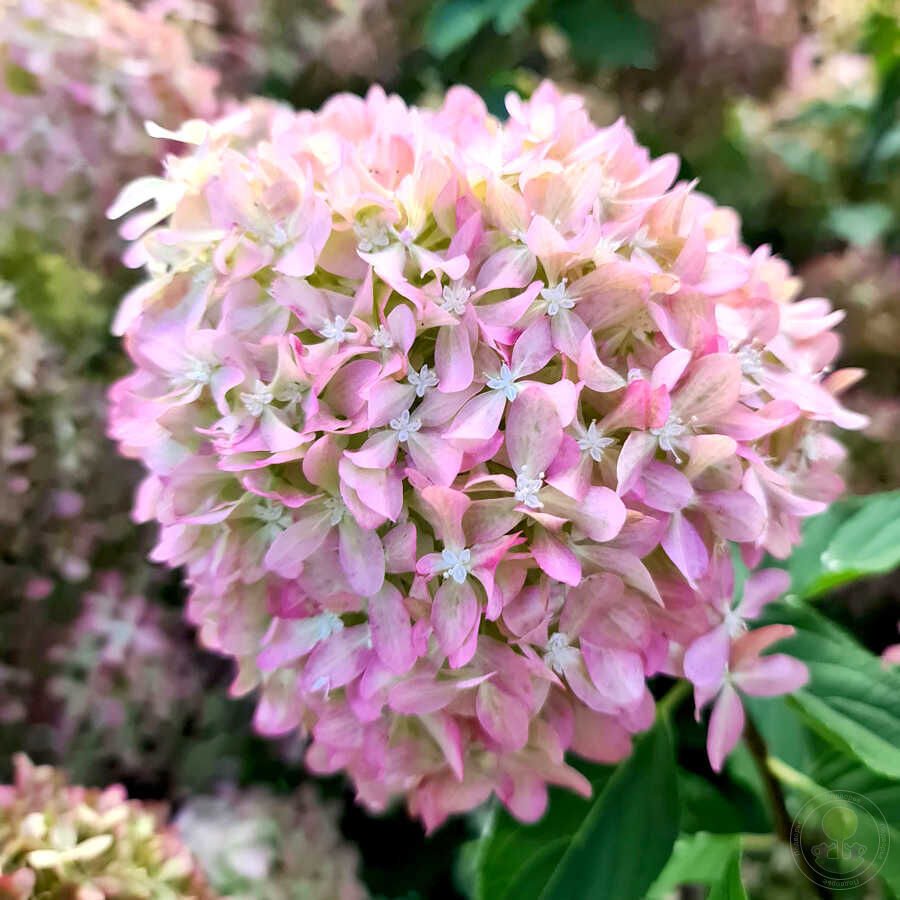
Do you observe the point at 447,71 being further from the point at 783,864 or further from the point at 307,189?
the point at 783,864

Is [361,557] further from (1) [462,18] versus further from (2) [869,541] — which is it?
(1) [462,18]

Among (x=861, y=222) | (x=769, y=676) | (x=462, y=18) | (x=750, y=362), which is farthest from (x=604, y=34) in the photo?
(x=769, y=676)

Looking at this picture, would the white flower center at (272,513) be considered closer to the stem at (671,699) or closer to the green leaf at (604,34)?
the stem at (671,699)

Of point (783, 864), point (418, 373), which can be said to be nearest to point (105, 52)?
point (418, 373)

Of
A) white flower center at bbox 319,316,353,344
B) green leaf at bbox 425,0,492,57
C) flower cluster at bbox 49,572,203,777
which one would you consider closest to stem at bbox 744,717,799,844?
white flower center at bbox 319,316,353,344

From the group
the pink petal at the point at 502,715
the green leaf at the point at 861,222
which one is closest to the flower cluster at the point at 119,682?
the pink petal at the point at 502,715
